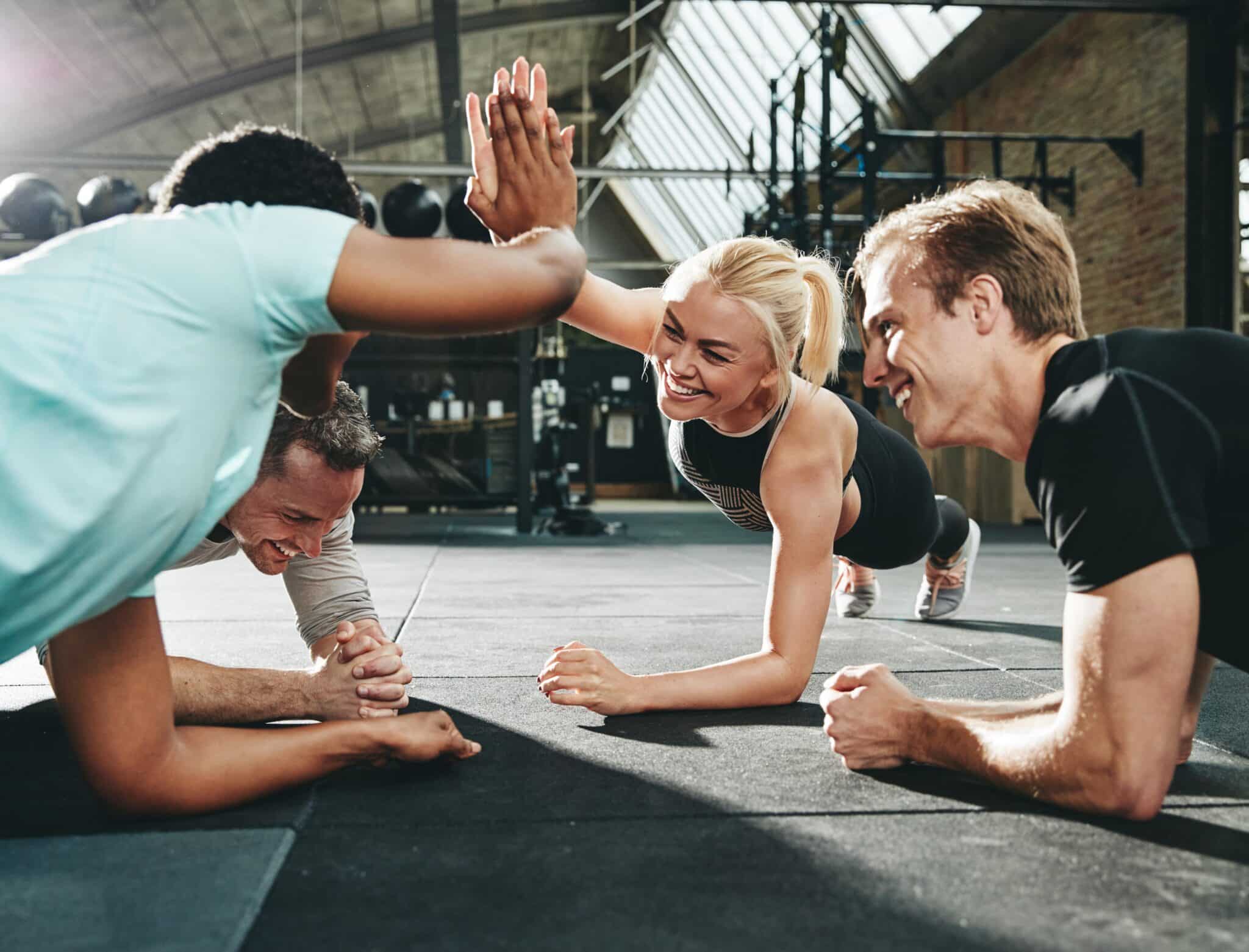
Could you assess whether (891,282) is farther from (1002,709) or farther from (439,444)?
(439,444)

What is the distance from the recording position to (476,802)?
143 centimetres

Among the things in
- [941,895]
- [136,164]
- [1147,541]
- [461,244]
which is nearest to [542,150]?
[461,244]

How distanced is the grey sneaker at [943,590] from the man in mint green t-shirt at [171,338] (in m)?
2.50

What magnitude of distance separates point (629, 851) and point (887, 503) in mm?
1562

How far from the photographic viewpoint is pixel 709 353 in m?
1.99

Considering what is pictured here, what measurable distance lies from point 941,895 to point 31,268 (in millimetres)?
1123

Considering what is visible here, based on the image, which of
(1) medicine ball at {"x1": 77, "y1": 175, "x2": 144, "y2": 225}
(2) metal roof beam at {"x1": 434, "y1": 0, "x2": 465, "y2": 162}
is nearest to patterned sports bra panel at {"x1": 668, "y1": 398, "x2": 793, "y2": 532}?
(1) medicine ball at {"x1": 77, "y1": 175, "x2": 144, "y2": 225}

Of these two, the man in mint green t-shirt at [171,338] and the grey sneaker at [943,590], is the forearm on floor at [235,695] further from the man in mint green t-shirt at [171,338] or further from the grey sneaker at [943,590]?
the grey sneaker at [943,590]

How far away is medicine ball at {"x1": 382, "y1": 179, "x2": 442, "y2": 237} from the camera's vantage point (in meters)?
7.45

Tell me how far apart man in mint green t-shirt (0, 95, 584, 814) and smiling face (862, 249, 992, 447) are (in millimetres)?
463

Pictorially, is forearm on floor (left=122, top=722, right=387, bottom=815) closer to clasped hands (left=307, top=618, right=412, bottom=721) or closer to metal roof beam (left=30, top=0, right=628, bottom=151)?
clasped hands (left=307, top=618, right=412, bottom=721)

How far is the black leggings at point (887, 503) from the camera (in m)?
2.59

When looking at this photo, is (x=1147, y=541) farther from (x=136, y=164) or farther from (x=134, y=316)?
(x=136, y=164)

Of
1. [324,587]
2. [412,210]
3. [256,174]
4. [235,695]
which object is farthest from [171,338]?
[412,210]
